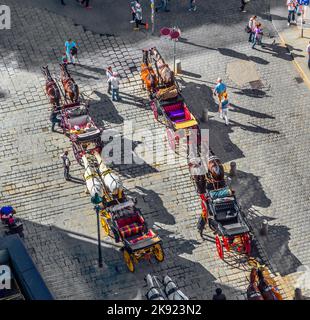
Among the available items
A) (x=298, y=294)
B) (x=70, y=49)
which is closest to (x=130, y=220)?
(x=298, y=294)

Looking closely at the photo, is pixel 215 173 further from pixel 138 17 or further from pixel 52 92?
pixel 138 17

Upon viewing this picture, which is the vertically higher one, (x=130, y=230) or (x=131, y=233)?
(x=130, y=230)

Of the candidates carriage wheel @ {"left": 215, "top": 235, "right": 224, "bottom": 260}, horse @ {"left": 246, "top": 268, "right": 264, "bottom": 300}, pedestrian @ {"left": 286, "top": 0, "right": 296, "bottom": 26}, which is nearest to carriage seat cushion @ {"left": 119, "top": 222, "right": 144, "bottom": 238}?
carriage wheel @ {"left": 215, "top": 235, "right": 224, "bottom": 260}

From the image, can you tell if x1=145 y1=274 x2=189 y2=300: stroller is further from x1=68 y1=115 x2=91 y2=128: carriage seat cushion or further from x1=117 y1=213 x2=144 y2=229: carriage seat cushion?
x1=68 y1=115 x2=91 y2=128: carriage seat cushion

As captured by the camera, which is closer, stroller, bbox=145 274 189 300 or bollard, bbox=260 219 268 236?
stroller, bbox=145 274 189 300

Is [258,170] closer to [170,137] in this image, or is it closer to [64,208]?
[170,137]

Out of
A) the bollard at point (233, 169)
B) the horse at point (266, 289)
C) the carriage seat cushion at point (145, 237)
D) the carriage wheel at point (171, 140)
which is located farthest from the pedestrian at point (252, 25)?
the horse at point (266, 289)

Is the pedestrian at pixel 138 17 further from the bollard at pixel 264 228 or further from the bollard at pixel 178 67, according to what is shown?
the bollard at pixel 264 228

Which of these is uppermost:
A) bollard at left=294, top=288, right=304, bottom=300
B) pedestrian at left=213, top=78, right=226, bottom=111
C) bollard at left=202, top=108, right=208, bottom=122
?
pedestrian at left=213, top=78, right=226, bottom=111
